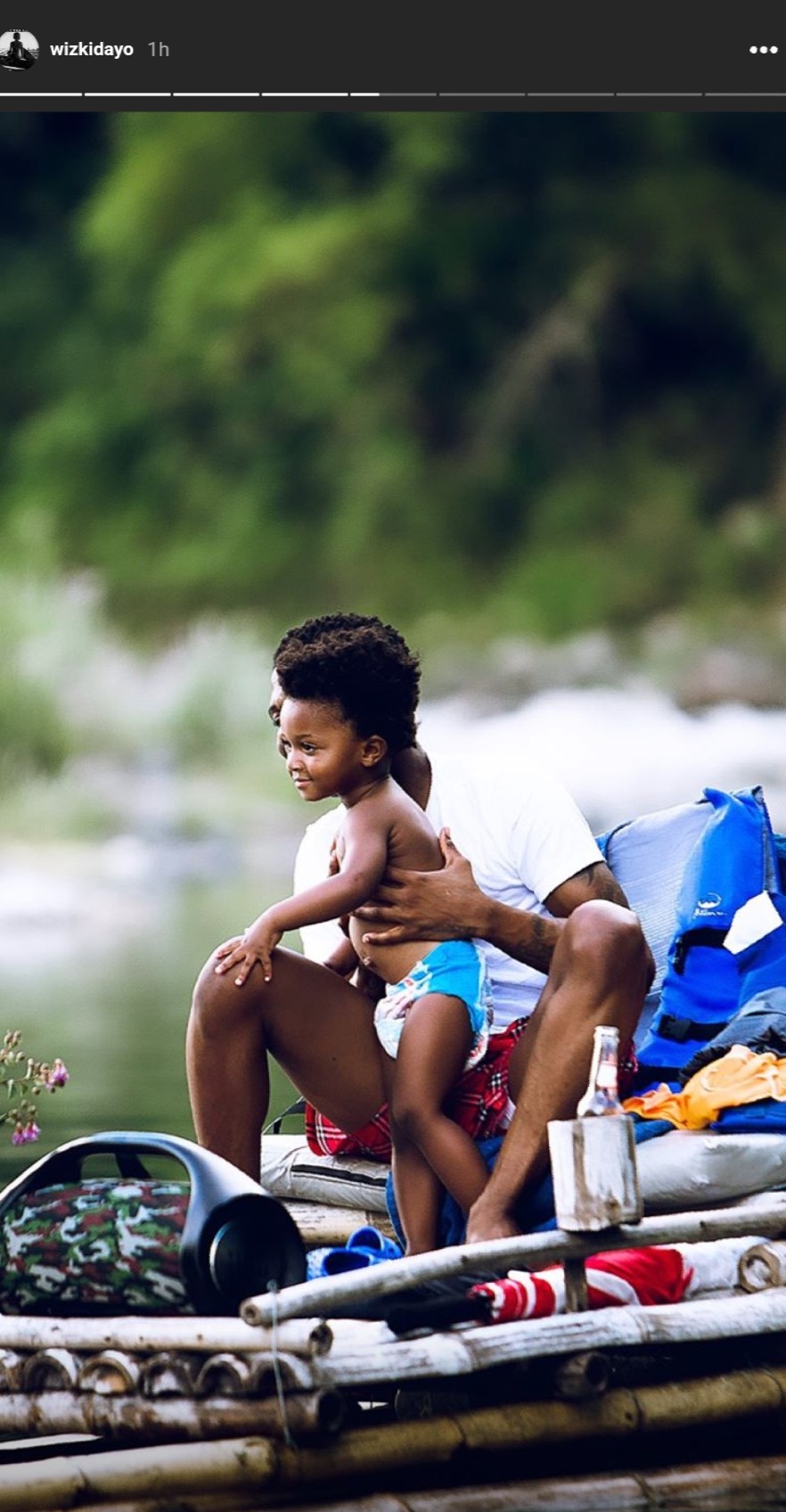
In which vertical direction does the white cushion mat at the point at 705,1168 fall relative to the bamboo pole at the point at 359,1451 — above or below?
above

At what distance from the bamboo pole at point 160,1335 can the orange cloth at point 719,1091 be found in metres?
0.73

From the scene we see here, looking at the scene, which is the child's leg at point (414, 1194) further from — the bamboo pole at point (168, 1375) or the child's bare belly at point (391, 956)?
the bamboo pole at point (168, 1375)

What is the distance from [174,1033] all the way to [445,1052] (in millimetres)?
5539

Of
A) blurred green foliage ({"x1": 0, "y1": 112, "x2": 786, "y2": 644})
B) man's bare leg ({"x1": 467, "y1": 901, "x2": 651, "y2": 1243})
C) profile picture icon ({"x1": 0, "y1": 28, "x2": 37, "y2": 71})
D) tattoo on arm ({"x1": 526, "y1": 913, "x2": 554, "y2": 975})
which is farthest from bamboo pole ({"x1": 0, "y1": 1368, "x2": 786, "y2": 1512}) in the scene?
blurred green foliage ({"x1": 0, "y1": 112, "x2": 786, "y2": 644})

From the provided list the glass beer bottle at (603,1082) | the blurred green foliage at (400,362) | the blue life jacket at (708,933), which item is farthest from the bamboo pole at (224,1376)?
the blurred green foliage at (400,362)

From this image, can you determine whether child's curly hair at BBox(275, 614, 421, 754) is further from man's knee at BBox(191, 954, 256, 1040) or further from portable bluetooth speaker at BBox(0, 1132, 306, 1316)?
portable bluetooth speaker at BBox(0, 1132, 306, 1316)

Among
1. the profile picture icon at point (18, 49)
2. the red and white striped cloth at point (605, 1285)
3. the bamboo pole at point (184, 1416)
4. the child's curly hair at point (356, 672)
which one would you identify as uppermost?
the profile picture icon at point (18, 49)

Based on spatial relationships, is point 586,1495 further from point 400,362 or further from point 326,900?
point 400,362

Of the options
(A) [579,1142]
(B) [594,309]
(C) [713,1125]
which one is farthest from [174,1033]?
(A) [579,1142]

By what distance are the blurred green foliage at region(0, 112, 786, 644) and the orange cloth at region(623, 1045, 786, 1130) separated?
672 cm

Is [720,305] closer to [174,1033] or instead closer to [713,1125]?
[174,1033]

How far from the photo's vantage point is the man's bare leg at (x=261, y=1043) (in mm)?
2004

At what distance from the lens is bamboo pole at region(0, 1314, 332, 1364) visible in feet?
5.16

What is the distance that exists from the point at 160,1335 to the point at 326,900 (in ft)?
1.79
